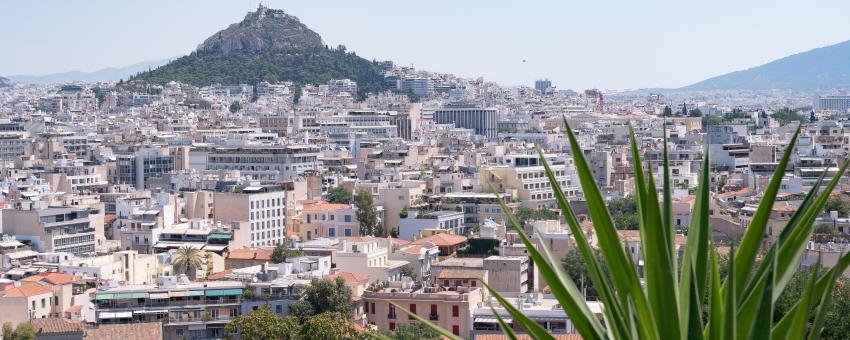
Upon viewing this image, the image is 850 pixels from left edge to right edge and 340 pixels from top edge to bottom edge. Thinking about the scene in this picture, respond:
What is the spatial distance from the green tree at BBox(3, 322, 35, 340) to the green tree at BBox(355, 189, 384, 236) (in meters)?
13.2

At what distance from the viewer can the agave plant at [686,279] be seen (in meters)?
2.28

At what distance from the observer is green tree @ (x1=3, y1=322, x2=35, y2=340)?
53.7ft

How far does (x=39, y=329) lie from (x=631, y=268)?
50.3 ft

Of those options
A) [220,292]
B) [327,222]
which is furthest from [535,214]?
[220,292]

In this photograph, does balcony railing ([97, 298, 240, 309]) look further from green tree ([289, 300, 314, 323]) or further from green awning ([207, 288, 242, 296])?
green tree ([289, 300, 314, 323])

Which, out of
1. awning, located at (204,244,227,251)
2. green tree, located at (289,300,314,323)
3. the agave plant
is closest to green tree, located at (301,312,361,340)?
green tree, located at (289,300,314,323)

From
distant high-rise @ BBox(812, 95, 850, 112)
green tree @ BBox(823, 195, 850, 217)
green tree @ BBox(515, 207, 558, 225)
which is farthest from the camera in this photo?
distant high-rise @ BBox(812, 95, 850, 112)

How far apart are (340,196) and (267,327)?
20433 millimetres

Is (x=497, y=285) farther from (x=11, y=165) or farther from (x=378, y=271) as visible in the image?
(x=11, y=165)

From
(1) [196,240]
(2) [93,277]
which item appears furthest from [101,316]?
(1) [196,240]

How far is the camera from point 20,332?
16.5m

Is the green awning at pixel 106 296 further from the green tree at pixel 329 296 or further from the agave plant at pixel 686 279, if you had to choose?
the agave plant at pixel 686 279

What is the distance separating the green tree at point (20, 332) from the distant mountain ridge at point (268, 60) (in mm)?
89447

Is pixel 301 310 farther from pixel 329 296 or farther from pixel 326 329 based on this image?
pixel 326 329
